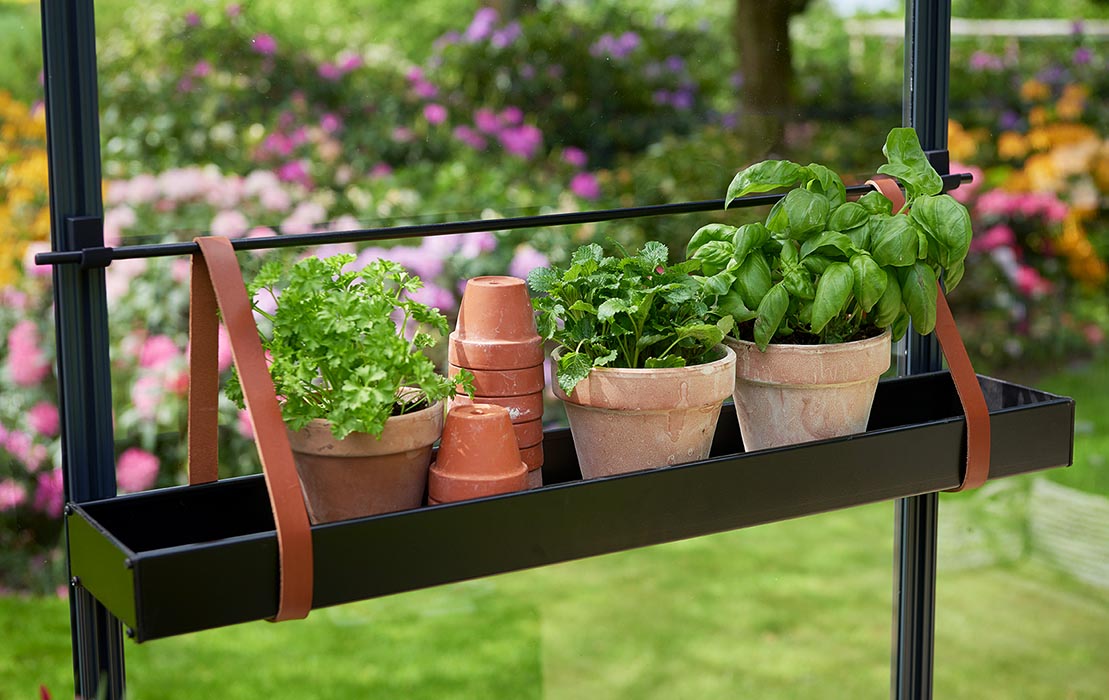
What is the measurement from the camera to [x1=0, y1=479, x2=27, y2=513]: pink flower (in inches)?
75.3

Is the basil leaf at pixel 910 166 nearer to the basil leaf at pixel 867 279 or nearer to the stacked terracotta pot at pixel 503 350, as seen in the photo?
the basil leaf at pixel 867 279

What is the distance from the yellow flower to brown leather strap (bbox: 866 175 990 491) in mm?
2796

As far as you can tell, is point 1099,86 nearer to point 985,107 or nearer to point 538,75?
point 985,107

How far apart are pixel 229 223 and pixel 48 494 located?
642 mm

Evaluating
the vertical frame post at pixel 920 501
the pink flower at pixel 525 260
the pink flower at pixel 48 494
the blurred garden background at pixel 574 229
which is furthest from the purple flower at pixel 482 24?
the vertical frame post at pixel 920 501

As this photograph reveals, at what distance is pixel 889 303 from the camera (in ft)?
3.09

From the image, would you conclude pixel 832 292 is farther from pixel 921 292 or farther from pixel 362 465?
pixel 362 465

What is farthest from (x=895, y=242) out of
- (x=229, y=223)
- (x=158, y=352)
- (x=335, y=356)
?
(x=229, y=223)

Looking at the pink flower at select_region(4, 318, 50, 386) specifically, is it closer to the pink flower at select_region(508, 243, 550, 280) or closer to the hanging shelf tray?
the pink flower at select_region(508, 243, 550, 280)

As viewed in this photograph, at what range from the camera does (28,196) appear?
2119 mm

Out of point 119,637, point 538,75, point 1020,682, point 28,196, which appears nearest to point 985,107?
point 538,75

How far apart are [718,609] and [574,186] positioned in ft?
3.32

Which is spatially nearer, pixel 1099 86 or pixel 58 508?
pixel 58 508

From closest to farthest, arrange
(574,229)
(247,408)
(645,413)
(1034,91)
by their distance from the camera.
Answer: (247,408)
(645,413)
(574,229)
(1034,91)
